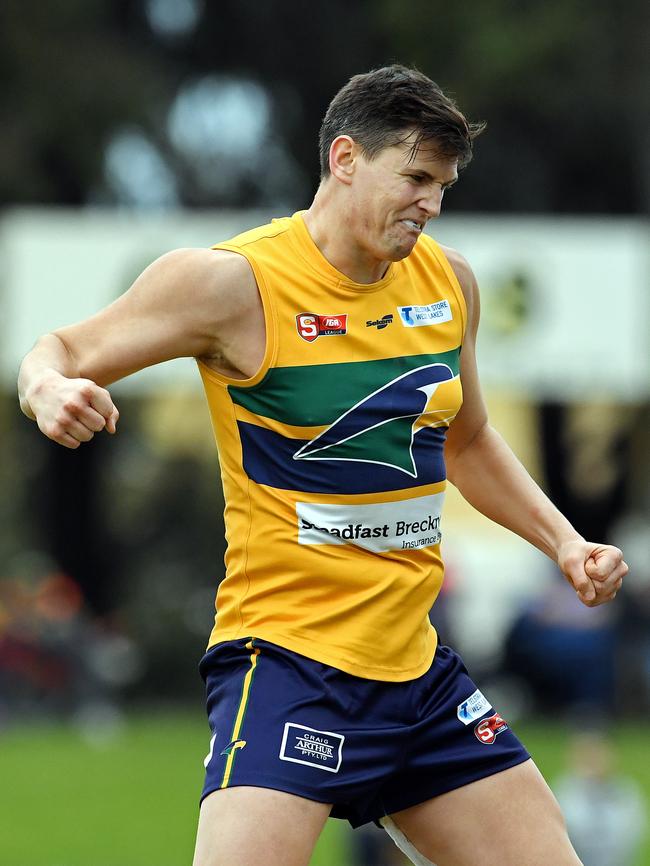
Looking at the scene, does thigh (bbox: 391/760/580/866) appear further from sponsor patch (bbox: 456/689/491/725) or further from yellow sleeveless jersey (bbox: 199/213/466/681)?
yellow sleeveless jersey (bbox: 199/213/466/681)

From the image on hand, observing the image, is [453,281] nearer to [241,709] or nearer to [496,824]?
Answer: [241,709]

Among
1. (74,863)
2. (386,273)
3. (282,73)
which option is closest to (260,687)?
(386,273)

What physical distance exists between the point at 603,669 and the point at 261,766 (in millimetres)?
16466

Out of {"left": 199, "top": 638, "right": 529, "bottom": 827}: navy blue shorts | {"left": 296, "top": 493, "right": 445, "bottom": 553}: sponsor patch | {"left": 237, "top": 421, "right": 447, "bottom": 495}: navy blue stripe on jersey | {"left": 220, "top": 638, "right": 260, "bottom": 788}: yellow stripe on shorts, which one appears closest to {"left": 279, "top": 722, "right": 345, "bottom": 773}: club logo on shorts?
{"left": 199, "top": 638, "right": 529, "bottom": 827}: navy blue shorts

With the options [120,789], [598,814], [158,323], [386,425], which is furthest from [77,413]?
[120,789]

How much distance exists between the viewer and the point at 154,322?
4383 millimetres

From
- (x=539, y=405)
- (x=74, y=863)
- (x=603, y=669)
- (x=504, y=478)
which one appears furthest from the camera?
(x=539, y=405)

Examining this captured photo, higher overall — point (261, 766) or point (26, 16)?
point (26, 16)

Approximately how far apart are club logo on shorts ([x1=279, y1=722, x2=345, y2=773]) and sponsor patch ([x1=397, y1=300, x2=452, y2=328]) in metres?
1.10

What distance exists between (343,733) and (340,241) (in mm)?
1289

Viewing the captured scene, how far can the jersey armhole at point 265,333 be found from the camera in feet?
14.5

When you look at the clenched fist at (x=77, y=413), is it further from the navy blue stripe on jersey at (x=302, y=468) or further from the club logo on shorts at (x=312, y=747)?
the club logo on shorts at (x=312, y=747)

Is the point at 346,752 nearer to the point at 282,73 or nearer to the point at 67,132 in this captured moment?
the point at 67,132

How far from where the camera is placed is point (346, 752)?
4.36 meters
